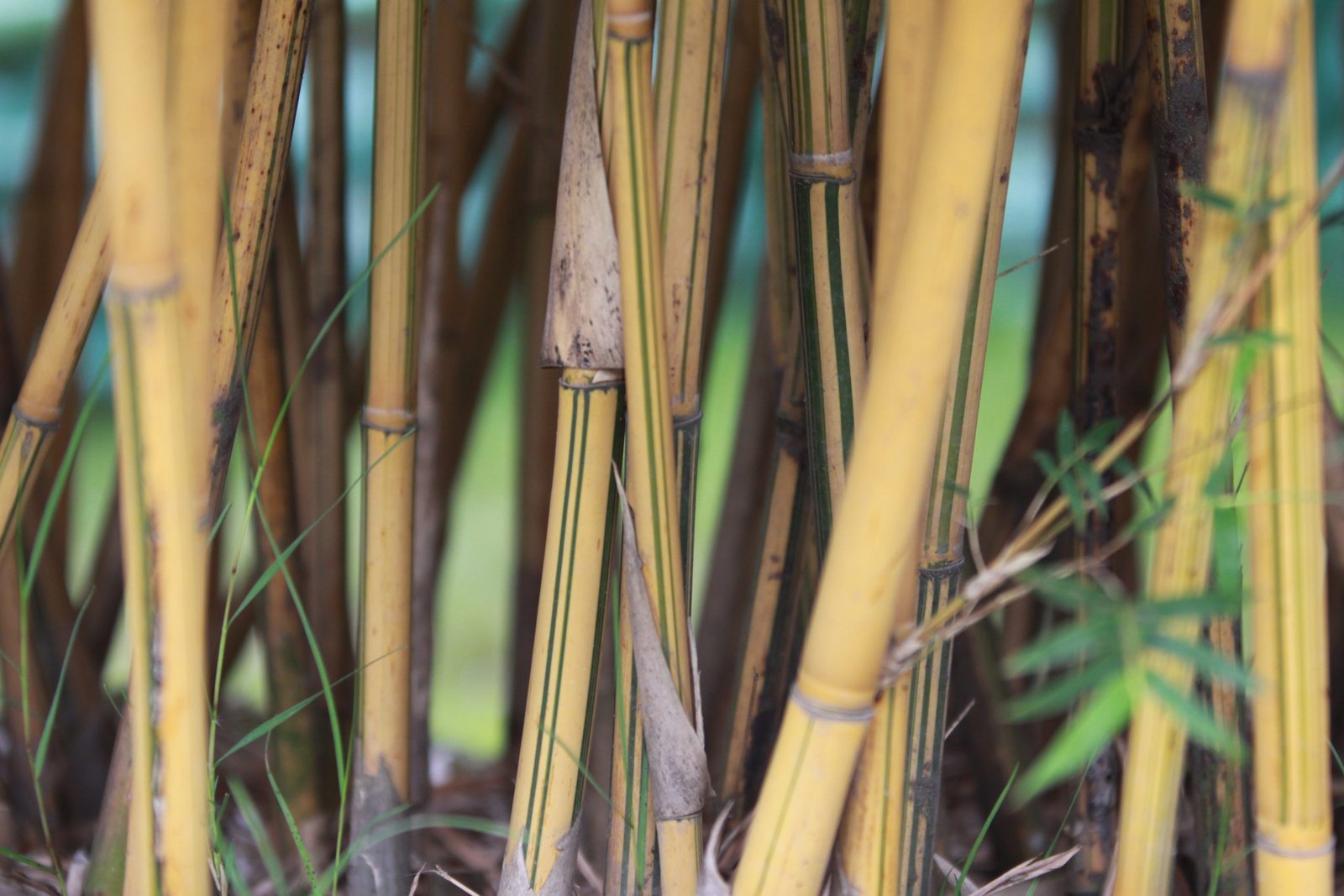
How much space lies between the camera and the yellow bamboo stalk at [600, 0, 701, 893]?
25 cm

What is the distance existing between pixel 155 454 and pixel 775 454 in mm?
241

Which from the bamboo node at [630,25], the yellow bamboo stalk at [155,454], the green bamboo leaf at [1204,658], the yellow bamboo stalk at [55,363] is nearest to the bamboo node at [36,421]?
the yellow bamboo stalk at [55,363]

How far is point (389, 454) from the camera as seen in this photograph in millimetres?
365

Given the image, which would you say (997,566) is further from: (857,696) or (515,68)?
(515,68)

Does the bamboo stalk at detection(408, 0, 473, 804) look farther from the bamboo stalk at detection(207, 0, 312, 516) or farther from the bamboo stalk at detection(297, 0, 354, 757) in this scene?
the bamboo stalk at detection(207, 0, 312, 516)

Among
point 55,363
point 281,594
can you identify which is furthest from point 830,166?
point 281,594

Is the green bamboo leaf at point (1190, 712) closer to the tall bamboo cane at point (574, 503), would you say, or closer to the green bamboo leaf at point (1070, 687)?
the green bamboo leaf at point (1070, 687)

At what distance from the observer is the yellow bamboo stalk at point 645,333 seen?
254mm

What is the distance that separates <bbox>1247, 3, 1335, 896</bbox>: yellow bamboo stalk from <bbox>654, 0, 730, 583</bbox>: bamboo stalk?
13 cm

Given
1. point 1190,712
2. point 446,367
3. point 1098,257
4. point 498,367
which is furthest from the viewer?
point 498,367

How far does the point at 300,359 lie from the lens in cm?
50

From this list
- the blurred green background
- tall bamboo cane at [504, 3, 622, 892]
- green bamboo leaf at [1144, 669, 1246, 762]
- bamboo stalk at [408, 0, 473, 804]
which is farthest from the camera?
the blurred green background

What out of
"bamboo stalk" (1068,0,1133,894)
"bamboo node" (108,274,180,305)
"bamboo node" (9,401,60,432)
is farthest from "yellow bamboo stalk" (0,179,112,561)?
"bamboo stalk" (1068,0,1133,894)

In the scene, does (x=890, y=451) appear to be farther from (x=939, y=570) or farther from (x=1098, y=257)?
(x=1098, y=257)
